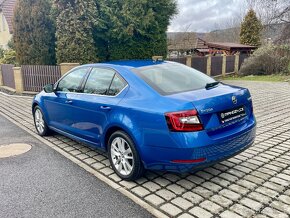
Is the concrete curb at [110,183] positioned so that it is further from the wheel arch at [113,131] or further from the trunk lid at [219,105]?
the trunk lid at [219,105]

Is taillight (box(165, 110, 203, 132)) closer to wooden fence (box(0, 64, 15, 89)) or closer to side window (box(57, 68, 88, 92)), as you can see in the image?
side window (box(57, 68, 88, 92))

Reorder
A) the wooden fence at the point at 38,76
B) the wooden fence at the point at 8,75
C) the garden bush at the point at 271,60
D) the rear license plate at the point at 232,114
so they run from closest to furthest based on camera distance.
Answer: the rear license plate at the point at 232,114 → the wooden fence at the point at 38,76 → the wooden fence at the point at 8,75 → the garden bush at the point at 271,60

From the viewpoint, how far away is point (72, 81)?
4.75 m

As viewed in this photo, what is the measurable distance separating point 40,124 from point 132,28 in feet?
22.3

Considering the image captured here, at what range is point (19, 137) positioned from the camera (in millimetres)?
5801

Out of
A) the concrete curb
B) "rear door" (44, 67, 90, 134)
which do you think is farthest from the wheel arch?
"rear door" (44, 67, 90, 134)

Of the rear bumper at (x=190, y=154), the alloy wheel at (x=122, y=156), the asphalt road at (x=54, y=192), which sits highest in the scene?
the rear bumper at (x=190, y=154)

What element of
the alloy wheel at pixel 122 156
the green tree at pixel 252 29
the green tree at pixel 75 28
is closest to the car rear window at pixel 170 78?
the alloy wheel at pixel 122 156

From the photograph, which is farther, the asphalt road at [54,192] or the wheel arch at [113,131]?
the wheel arch at [113,131]

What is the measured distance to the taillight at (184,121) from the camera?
9.69 ft

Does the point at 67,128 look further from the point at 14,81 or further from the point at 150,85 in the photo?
the point at 14,81

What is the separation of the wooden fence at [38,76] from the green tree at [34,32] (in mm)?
692

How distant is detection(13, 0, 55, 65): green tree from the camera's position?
11328 mm

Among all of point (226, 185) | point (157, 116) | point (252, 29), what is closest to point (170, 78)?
point (157, 116)
